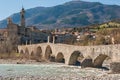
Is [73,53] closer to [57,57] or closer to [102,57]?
[102,57]

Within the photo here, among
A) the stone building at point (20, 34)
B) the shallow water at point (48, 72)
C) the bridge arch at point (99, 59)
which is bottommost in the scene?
the shallow water at point (48, 72)

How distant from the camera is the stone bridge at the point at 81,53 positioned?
131 ft

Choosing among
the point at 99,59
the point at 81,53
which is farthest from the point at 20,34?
the point at 99,59

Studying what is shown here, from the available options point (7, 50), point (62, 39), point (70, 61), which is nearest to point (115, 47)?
point (70, 61)

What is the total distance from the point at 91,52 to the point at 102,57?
1617mm

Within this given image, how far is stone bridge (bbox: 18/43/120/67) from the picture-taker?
Result: 131 ft

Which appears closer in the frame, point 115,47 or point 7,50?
point 115,47

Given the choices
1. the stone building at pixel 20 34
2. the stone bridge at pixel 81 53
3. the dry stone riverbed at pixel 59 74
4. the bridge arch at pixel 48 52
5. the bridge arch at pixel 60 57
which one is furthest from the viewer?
the stone building at pixel 20 34

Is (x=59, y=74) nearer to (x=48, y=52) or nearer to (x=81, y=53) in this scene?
(x=81, y=53)

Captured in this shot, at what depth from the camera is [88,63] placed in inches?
1837

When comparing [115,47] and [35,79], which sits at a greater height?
[115,47]

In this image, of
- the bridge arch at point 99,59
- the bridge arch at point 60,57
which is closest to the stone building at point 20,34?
the bridge arch at point 60,57

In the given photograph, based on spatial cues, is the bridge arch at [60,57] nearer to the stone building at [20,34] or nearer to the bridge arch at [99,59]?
the bridge arch at [99,59]

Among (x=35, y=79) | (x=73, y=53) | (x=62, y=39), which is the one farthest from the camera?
(x=62, y=39)
